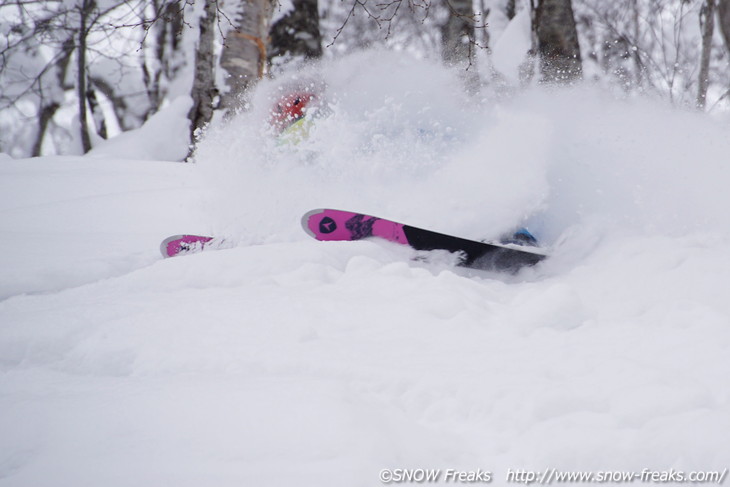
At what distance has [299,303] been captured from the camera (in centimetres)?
187

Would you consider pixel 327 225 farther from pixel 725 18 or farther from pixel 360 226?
pixel 725 18

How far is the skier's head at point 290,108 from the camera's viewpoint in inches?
175

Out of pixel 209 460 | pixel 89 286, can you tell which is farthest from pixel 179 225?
pixel 209 460

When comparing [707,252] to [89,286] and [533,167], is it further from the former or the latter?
[89,286]

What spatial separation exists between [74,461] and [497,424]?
94 cm

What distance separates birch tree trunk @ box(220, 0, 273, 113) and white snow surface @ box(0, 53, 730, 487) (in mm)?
1580

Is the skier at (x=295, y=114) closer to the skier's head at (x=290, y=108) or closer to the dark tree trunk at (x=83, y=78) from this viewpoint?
the skier's head at (x=290, y=108)

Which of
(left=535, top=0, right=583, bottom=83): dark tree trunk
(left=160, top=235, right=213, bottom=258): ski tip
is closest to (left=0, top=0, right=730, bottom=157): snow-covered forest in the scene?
(left=535, top=0, right=583, bottom=83): dark tree trunk

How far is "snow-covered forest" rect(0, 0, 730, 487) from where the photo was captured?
1.07 m

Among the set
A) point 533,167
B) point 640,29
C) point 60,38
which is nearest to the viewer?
point 533,167

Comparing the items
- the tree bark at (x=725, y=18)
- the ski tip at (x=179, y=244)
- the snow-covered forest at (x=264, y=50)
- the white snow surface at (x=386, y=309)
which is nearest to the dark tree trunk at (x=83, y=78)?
the snow-covered forest at (x=264, y=50)

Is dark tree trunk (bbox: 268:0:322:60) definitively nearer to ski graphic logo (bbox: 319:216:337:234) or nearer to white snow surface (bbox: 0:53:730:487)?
white snow surface (bbox: 0:53:730:487)

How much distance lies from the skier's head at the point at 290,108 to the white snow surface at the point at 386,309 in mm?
471

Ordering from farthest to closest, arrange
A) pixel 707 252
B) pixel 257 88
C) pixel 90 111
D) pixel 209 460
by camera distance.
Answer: pixel 90 111 → pixel 257 88 → pixel 707 252 → pixel 209 460
